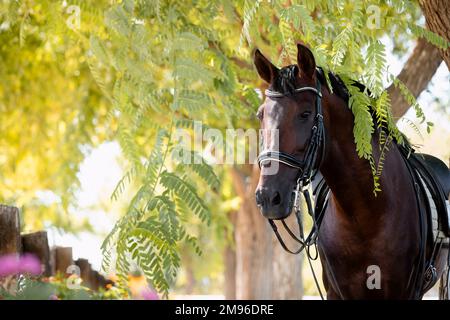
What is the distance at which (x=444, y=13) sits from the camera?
18.5 feet

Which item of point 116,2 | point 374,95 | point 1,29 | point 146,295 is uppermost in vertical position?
point 1,29

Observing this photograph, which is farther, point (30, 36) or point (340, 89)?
point (30, 36)

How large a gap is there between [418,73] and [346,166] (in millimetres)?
4188

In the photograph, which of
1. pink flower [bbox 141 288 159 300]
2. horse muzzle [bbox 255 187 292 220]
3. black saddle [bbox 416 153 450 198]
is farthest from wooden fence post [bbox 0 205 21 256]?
black saddle [bbox 416 153 450 198]

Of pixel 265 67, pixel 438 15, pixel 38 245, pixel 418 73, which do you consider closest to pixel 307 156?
pixel 265 67

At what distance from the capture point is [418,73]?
350 inches

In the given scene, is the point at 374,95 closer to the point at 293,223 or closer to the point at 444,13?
the point at 444,13

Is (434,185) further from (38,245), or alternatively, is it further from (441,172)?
(38,245)

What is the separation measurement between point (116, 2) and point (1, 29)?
4740 mm

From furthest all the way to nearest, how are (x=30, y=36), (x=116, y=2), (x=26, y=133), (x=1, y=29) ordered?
(x=26, y=133) < (x=30, y=36) < (x=1, y=29) < (x=116, y=2)

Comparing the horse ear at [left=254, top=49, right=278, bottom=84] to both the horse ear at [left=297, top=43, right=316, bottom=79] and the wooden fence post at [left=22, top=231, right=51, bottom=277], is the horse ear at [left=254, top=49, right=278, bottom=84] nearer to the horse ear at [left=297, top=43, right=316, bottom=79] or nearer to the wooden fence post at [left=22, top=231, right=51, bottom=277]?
the horse ear at [left=297, top=43, right=316, bottom=79]

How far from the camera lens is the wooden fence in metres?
6.16
